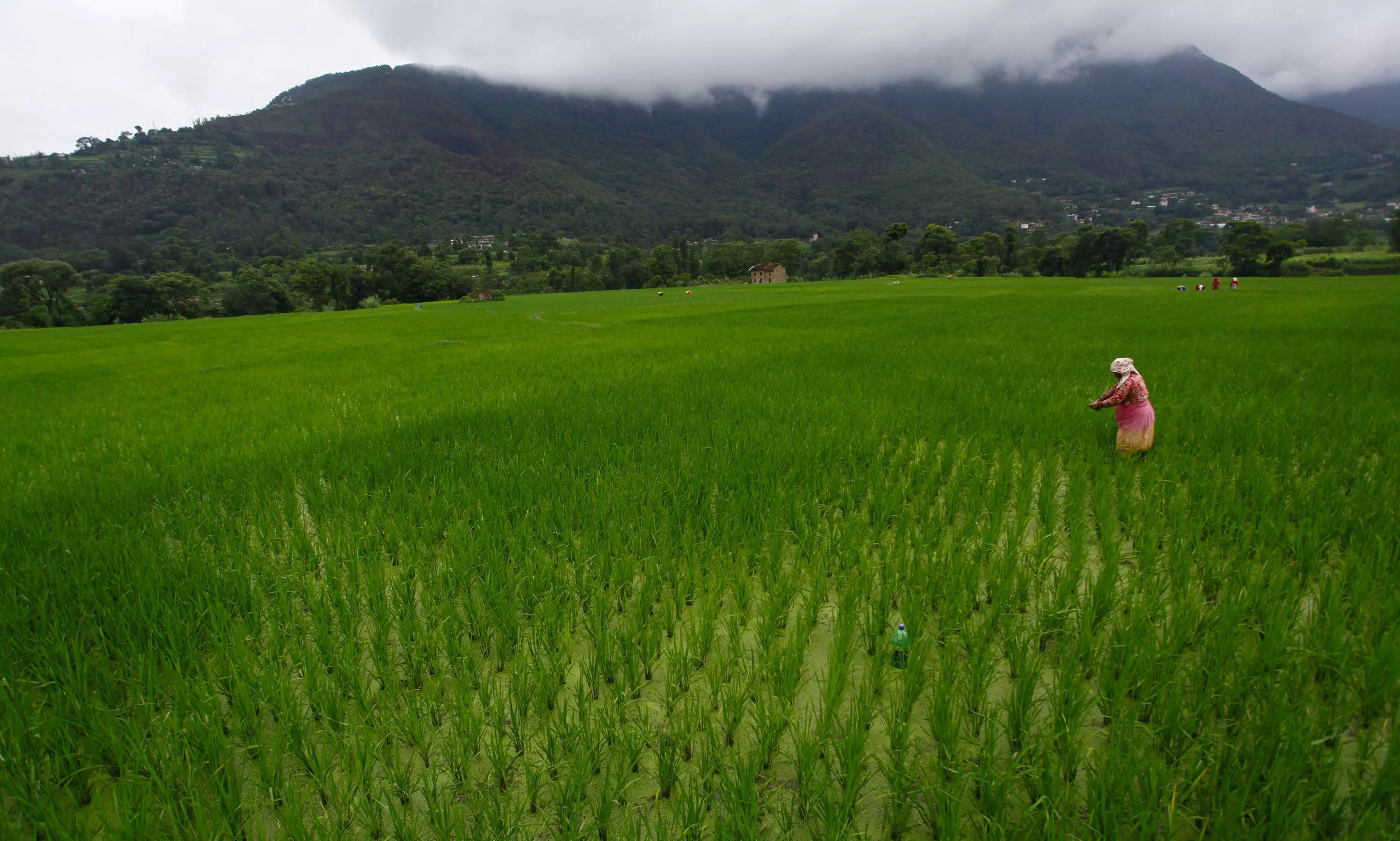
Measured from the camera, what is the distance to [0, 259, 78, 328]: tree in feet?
149

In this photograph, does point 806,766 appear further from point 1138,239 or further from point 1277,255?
point 1138,239

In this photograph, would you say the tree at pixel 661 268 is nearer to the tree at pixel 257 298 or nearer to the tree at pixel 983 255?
the tree at pixel 983 255

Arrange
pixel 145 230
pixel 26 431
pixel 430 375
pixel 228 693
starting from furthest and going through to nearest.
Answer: pixel 145 230, pixel 430 375, pixel 26 431, pixel 228 693

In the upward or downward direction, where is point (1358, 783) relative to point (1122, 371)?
downward

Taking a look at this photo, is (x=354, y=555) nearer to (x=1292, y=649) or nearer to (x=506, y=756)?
(x=506, y=756)

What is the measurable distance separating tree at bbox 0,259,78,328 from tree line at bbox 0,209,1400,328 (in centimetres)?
10

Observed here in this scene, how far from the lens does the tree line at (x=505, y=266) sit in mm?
46156

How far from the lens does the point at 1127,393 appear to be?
157 inches

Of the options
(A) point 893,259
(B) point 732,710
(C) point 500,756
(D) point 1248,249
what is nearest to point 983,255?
(A) point 893,259

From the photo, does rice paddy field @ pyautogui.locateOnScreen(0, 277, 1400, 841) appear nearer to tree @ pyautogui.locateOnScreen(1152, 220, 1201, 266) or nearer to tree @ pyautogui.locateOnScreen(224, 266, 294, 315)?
tree @ pyautogui.locateOnScreen(224, 266, 294, 315)

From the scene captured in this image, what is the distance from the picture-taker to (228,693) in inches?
80.4

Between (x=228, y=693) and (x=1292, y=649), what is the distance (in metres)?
3.85

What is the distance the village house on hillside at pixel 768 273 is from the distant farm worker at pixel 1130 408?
8117 centimetres

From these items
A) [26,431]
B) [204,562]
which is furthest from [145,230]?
[204,562]
